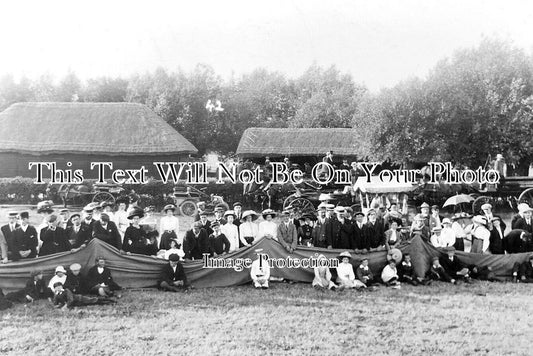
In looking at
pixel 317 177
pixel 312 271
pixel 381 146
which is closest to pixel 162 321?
pixel 312 271

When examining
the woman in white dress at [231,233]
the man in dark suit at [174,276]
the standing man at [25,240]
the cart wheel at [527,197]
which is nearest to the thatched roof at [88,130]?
the woman in white dress at [231,233]

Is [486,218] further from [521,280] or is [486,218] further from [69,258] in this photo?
[69,258]

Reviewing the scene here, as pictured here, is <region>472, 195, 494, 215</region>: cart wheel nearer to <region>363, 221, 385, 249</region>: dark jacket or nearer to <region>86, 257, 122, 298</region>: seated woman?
<region>363, 221, 385, 249</region>: dark jacket

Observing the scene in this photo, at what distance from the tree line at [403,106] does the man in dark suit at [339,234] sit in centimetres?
587

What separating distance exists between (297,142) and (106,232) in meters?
8.81

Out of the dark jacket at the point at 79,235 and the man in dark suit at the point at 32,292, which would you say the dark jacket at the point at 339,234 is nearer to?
the dark jacket at the point at 79,235

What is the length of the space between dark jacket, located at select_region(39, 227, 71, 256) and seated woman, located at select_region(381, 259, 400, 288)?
635 cm

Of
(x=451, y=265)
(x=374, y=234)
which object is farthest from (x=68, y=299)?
(x=451, y=265)

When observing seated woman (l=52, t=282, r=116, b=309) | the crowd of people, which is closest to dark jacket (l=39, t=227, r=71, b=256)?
the crowd of people

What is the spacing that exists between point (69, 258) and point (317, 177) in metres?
8.92

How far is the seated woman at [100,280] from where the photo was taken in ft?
29.7

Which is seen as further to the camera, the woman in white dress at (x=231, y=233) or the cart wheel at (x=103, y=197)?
the cart wheel at (x=103, y=197)

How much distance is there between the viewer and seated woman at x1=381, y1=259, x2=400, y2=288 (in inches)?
404

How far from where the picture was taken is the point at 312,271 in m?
10.4
